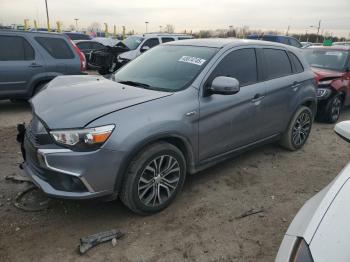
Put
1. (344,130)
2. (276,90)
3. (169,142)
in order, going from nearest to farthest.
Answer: (344,130) < (169,142) < (276,90)

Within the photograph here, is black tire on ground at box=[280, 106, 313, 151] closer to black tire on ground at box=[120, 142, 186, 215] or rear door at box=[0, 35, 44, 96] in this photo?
black tire on ground at box=[120, 142, 186, 215]

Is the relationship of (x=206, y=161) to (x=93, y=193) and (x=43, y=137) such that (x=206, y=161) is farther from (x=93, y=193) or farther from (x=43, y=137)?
(x=43, y=137)

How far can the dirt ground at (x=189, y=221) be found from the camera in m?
3.06

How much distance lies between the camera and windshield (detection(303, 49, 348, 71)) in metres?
8.15

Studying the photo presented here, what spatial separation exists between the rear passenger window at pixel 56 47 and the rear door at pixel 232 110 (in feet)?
15.8

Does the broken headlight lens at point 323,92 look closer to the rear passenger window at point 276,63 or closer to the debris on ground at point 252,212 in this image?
the rear passenger window at point 276,63

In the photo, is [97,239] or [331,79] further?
[331,79]

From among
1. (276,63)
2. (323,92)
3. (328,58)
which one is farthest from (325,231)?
(328,58)

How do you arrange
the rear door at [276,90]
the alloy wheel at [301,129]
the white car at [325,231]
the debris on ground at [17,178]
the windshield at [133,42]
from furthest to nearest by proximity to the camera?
the windshield at [133,42] < the alloy wheel at [301,129] < the rear door at [276,90] < the debris on ground at [17,178] < the white car at [325,231]

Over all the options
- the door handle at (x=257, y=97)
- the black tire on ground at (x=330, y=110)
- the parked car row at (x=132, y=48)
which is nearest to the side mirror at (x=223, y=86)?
the door handle at (x=257, y=97)

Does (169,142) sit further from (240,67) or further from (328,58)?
(328,58)

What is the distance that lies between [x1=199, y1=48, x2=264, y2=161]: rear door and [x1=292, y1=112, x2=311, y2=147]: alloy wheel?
1.22 m

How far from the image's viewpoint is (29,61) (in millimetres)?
7500

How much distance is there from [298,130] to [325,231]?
394 centimetres
